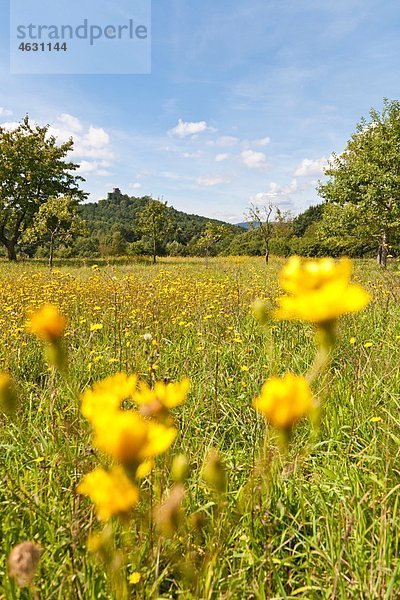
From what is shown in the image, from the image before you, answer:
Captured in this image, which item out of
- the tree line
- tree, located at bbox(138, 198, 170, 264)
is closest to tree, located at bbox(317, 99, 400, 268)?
the tree line

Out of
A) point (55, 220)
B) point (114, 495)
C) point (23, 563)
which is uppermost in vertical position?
point (55, 220)

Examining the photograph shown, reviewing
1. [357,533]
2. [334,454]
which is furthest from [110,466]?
[334,454]

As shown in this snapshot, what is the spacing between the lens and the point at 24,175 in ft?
67.7

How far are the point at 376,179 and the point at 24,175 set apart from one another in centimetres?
1779

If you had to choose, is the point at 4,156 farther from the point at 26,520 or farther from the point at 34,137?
the point at 26,520

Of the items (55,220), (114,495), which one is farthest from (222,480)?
(55,220)

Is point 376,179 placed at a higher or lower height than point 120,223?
lower

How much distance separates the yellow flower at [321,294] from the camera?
0.57 meters

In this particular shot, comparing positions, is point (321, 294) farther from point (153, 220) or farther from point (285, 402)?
point (153, 220)

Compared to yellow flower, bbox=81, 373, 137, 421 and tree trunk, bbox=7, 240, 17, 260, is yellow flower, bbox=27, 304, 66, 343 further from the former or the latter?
tree trunk, bbox=7, 240, 17, 260

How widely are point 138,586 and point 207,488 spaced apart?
432mm

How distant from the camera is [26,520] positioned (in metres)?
1.34

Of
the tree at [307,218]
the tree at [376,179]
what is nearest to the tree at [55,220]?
Answer: the tree at [376,179]

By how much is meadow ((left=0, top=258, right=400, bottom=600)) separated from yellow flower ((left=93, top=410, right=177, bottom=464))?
0.41ft
